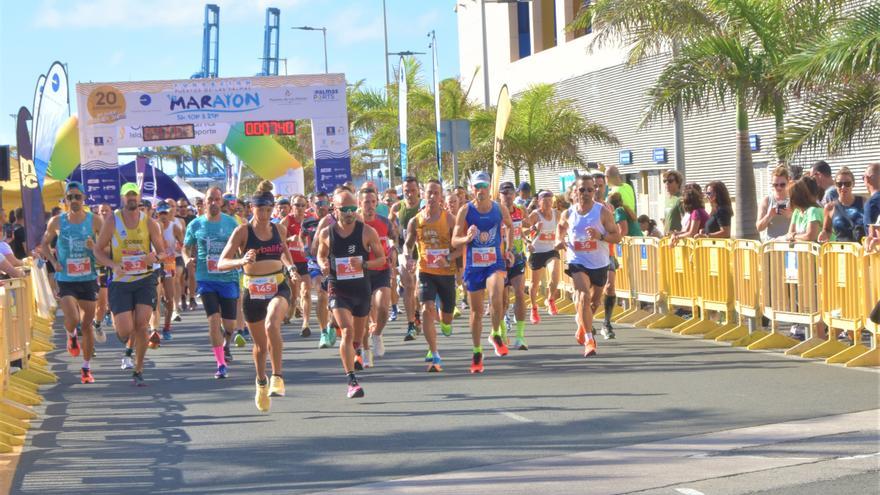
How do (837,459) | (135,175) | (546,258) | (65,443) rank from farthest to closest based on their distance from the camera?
(135,175) < (546,258) < (65,443) < (837,459)

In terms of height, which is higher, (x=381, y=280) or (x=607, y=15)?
(x=607, y=15)

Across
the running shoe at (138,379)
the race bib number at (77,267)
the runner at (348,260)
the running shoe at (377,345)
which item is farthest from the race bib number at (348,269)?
the race bib number at (77,267)

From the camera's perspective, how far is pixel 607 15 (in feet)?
76.8

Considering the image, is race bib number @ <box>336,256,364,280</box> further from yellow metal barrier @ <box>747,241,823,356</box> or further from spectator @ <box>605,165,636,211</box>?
spectator @ <box>605,165,636,211</box>

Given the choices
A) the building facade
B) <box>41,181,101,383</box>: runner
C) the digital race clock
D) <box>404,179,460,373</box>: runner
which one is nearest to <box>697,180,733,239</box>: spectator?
<box>404,179,460,373</box>: runner

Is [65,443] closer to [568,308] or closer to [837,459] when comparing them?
[837,459]

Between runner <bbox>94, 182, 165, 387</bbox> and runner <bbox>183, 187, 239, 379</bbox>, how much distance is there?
669 millimetres

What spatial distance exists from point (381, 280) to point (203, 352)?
404 centimetres

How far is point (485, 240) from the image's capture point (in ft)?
45.1

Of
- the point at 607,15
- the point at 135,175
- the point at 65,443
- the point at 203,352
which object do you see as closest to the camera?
the point at 65,443

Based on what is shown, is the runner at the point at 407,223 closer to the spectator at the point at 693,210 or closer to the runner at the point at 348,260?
the spectator at the point at 693,210

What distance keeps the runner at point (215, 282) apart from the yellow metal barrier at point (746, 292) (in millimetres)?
5492

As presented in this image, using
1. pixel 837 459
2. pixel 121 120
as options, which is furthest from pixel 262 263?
pixel 121 120

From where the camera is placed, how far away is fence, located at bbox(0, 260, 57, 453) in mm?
10695
